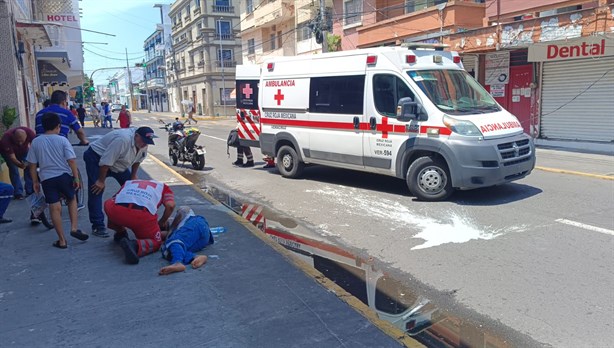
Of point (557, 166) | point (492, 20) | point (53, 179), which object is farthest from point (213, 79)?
point (53, 179)

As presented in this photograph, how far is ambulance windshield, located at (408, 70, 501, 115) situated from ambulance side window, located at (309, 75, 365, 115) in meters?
1.15

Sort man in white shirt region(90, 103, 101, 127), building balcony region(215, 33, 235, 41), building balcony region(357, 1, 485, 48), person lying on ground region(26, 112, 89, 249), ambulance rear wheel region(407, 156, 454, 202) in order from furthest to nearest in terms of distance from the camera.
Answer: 1. building balcony region(215, 33, 235, 41)
2. man in white shirt region(90, 103, 101, 127)
3. building balcony region(357, 1, 485, 48)
4. ambulance rear wheel region(407, 156, 454, 202)
5. person lying on ground region(26, 112, 89, 249)

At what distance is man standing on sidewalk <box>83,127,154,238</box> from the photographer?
584cm

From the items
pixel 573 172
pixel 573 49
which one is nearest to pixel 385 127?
pixel 573 172

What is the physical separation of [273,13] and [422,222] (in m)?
32.5

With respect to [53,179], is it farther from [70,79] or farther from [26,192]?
[70,79]

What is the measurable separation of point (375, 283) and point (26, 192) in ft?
22.1

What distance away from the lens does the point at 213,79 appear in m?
52.9

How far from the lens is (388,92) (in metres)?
8.64

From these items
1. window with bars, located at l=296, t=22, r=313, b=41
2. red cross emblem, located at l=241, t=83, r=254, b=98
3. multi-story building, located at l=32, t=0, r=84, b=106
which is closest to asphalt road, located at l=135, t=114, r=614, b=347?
red cross emblem, located at l=241, t=83, r=254, b=98

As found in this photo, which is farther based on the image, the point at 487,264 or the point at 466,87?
the point at 466,87

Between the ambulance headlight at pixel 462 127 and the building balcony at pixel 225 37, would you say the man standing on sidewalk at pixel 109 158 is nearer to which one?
the ambulance headlight at pixel 462 127

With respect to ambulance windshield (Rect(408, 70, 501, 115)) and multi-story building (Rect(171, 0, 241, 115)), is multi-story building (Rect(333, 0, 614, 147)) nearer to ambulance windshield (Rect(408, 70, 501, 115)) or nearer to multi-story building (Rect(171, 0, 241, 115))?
ambulance windshield (Rect(408, 70, 501, 115))

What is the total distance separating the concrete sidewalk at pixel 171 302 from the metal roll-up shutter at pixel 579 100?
13820 mm
